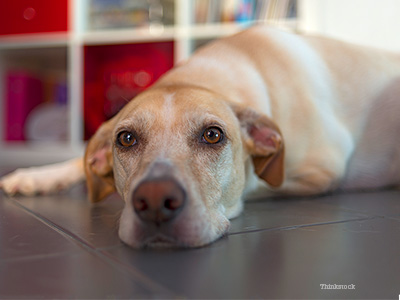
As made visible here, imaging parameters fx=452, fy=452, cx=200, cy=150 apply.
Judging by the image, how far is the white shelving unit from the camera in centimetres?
366

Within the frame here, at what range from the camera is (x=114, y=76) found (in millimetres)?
4027

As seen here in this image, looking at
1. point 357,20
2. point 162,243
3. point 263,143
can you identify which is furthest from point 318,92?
point 357,20

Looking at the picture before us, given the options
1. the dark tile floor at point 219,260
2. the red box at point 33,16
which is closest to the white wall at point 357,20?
the dark tile floor at point 219,260

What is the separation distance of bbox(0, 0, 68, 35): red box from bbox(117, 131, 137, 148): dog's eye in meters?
3.05

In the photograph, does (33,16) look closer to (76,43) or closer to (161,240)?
(76,43)

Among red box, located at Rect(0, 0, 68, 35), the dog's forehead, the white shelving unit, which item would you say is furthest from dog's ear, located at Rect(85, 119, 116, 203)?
red box, located at Rect(0, 0, 68, 35)

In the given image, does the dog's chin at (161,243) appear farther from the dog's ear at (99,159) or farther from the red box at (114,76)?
the red box at (114,76)

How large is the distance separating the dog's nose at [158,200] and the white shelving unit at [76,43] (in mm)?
2804

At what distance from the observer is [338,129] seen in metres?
1.82

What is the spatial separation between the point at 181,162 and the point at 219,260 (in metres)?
0.27

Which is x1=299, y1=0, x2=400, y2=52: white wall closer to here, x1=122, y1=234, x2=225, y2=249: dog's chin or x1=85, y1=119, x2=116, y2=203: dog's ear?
x1=85, y1=119, x2=116, y2=203: dog's ear

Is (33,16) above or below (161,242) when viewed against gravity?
above

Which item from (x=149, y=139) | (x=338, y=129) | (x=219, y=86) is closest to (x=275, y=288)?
(x=149, y=139)

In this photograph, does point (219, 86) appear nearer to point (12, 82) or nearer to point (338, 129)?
point (338, 129)
